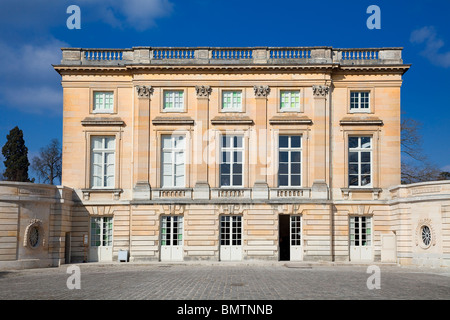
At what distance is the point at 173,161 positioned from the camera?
33.9 m

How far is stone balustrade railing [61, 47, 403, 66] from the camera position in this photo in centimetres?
3406

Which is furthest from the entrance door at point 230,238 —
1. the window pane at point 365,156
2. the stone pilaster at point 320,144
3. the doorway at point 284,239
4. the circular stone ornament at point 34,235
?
the circular stone ornament at point 34,235

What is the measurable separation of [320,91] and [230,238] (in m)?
10.3

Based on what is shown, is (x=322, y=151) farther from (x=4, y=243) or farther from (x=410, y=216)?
(x=4, y=243)

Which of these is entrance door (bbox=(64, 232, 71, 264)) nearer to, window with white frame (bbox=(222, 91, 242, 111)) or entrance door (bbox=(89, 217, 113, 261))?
entrance door (bbox=(89, 217, 113, 261))

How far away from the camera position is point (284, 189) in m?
33.1

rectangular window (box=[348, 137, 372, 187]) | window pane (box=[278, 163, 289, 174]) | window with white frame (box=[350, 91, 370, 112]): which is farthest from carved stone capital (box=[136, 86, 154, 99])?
rectangular window (box=[348, 137, 372, 187])

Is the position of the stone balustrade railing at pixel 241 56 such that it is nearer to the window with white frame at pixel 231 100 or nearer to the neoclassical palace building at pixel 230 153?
the neoclassical palace building at pixel 230 153

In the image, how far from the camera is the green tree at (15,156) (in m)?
63.5

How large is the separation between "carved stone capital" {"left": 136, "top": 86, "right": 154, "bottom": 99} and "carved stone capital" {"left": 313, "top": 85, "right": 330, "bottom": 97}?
992cm

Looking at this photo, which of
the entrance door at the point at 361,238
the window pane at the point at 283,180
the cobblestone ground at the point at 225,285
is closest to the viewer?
the cobblestone ground at the point at 225,285

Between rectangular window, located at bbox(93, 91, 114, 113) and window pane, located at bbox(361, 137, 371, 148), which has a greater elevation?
rectangular window, located at bbox(93, 91, 114, 113)

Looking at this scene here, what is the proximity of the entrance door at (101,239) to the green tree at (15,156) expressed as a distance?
3294 centimetres
